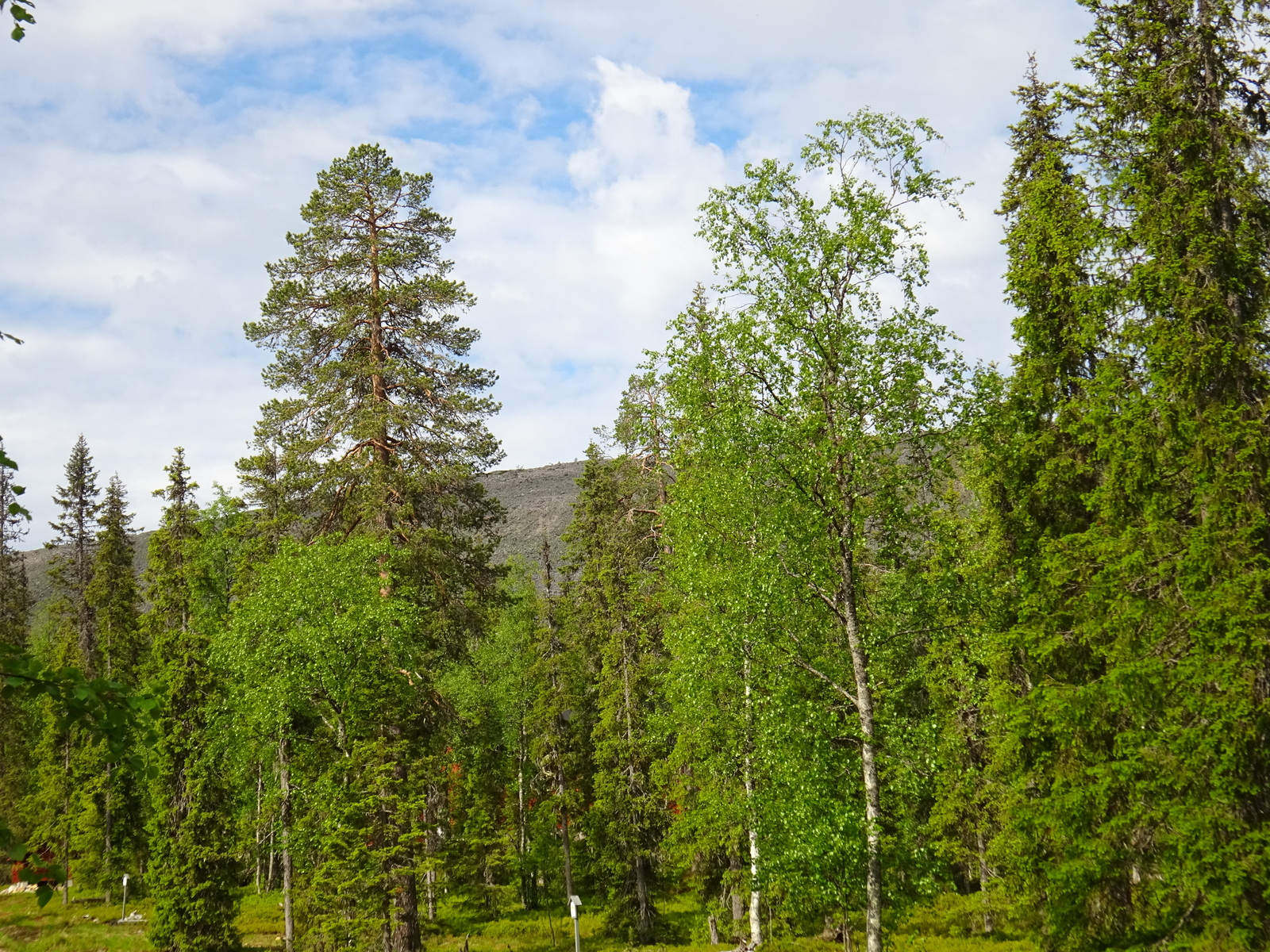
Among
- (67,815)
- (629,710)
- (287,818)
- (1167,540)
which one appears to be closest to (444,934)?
(629,710)

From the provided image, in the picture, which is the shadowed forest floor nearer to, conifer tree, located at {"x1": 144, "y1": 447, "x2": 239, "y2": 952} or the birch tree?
conifer tree, located at {"x1": 144, "y1": 447, "x2": 239, "y2": 952}

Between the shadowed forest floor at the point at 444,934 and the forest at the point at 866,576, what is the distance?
158 cm

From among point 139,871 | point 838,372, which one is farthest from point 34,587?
point 838,372

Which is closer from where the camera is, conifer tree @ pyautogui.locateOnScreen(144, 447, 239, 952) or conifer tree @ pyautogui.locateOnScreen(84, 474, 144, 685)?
conifer tree @ pyautogui.locateOnScreen(144, 447, 239, 952)

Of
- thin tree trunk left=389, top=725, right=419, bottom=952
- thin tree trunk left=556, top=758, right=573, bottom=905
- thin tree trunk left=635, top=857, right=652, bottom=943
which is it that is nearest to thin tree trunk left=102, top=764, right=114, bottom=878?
thin tree trunk left=556, top=758, right=573, bottom=905

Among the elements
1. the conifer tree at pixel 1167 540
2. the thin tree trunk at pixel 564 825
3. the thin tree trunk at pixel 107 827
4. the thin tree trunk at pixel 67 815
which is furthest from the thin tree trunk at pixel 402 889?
the thin tree trunk at pixel 67 815

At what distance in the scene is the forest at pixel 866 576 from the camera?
1388 cm

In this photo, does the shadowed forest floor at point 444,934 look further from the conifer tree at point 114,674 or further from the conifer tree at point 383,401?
the conifer tree at point 383,401

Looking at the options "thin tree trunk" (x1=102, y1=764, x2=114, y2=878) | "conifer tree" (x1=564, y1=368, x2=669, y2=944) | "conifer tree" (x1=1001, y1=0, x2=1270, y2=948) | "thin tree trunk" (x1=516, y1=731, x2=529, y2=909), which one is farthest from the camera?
"thin tree trunk" (x1=102, y1=764, x2=114, y2=878)

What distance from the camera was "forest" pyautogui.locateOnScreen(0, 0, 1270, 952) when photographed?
1388cm

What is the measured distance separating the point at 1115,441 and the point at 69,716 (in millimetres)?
15074

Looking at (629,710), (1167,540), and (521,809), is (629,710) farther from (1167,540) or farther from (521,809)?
(1167,540)

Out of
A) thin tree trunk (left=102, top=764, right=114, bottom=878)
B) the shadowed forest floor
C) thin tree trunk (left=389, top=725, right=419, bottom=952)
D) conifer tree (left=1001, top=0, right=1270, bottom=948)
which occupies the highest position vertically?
conifer tree (left=1001, top=0, right=1270, bottom=948)

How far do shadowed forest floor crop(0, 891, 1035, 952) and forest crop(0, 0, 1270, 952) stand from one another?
1.58 m
